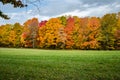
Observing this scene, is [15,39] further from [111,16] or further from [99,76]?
[99,76]

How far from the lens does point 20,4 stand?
15078 millimetres

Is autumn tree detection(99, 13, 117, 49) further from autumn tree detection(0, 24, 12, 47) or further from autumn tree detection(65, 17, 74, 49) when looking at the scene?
autumn tree detection(0, 24, 12, 47)

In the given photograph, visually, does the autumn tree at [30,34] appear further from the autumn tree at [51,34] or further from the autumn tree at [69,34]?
the autumn tree at [69,34]

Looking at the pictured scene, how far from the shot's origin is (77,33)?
8700cm

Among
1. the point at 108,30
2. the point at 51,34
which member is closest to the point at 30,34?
the point at 51,34

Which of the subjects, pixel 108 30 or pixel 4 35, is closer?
pixel 108 30

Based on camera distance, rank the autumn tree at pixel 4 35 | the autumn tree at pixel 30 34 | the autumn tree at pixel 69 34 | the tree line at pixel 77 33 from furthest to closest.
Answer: the autumn tree at pixel 4 35 < the autumn tree at pixel 30 34 < the autumn tree at pixel 69 34 < the tree line at pixel 77 33

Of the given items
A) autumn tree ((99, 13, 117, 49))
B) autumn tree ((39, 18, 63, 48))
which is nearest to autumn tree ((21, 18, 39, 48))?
autumn tree ((39, 18, 63, 48))

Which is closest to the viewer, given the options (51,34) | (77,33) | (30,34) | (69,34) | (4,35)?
(77,33)

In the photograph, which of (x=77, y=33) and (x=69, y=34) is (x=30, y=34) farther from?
(x=77, y=33)

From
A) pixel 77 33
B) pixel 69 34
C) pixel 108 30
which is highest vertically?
pixel 108 30

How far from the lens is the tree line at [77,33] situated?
81125 millimetres

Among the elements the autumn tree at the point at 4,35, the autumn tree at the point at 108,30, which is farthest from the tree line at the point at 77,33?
the autumn tree at the point at 4,35

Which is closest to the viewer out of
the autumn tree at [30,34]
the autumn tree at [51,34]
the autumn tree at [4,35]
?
the autumn tree at [51,34]
